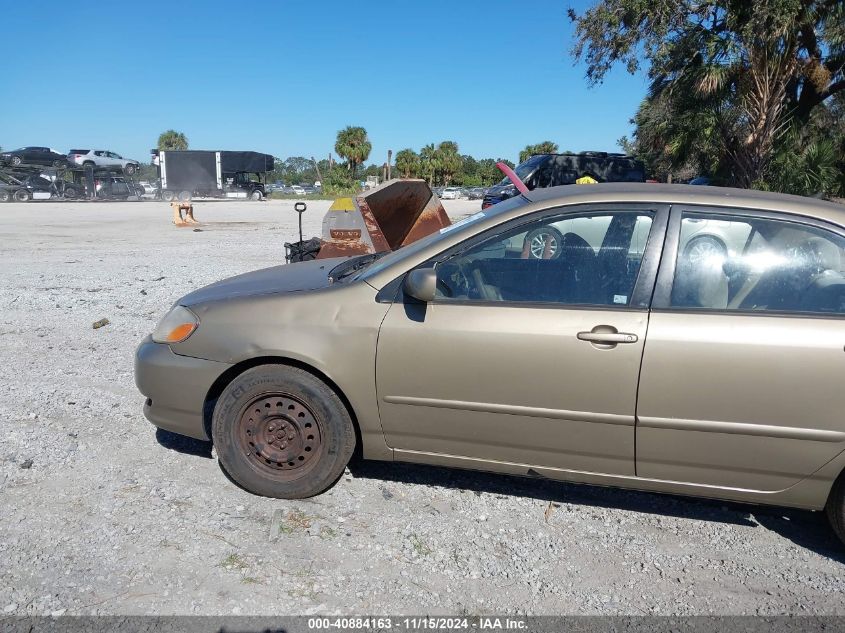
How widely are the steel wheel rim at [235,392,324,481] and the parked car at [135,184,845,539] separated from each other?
10 mm

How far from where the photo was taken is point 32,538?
300 cm

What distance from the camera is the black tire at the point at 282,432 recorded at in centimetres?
328

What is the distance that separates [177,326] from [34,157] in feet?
145

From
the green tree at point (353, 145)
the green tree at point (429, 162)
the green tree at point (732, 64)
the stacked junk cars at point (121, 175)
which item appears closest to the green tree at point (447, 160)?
the green tree at point (429, 162)

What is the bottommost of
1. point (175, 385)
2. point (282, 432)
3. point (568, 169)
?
point (282, 432)

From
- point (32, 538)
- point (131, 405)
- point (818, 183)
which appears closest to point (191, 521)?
point (32, 538)

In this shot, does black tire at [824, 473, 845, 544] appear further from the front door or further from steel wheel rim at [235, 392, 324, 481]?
steel wheel rim at [235, 392, 324, 481]

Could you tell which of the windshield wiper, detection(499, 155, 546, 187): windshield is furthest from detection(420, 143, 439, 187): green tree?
the windshield wiper

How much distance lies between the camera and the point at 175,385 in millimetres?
3463

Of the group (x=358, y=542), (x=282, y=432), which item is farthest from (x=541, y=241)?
(x=358, y=542)

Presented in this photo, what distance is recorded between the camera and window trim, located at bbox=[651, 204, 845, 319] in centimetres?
289

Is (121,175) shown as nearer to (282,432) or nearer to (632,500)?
(282,432)

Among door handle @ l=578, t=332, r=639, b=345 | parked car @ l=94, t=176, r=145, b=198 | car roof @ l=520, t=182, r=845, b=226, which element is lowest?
door handle @ l=578, t=332, r=639, b=345

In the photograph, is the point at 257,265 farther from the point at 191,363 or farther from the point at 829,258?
the point at 829,258
